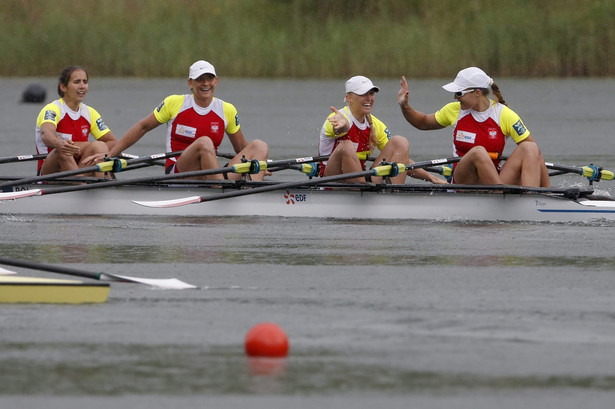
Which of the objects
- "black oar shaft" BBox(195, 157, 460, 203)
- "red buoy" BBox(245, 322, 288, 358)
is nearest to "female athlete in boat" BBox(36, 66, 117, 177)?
"black oar shaft" BBox(195, 157, 460, 203)

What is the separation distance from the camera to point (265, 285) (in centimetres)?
840

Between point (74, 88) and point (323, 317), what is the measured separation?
5973 mm

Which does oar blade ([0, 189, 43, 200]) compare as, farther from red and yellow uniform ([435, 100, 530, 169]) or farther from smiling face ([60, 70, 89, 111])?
red and yellow uniform ([435, 100, 530, 169])

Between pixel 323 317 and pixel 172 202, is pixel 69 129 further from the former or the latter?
pixel 323 317

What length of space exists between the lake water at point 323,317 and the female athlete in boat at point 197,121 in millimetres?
649

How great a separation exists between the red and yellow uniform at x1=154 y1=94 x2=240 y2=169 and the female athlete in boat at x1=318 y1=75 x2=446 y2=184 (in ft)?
2.86

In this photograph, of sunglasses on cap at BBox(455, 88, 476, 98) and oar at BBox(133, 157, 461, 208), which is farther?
sunglasses on cap at BBox(455, 88, 476, 98)

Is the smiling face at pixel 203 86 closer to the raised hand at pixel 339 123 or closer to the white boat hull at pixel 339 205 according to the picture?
the white boat hull at pixel 339 205

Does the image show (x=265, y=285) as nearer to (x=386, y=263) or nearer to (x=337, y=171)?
(x=386, y=263)

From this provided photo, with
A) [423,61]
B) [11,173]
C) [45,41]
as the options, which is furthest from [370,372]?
[45,41]

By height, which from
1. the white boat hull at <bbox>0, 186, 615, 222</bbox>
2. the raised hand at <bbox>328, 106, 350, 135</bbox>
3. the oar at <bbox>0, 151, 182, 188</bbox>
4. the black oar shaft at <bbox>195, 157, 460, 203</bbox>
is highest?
the raised hand at <bbox>328, 106, 350, 135</bbox>

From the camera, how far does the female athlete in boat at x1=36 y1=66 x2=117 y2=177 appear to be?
12461 mm

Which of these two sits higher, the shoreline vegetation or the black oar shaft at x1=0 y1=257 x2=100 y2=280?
the shoreline vegetation

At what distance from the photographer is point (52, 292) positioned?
303 inches
